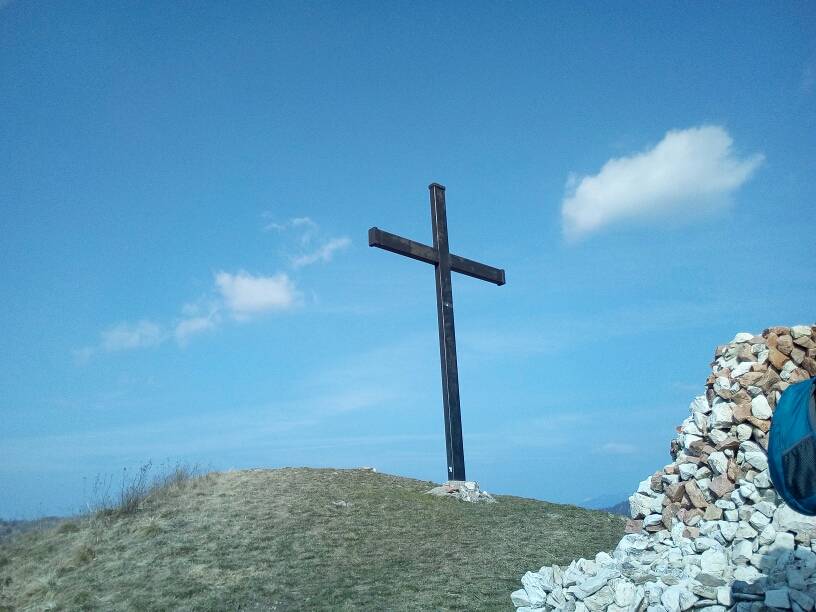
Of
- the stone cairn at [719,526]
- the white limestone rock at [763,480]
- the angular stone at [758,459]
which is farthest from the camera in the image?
the angular stone at [758,459]

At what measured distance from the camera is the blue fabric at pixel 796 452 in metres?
3.29

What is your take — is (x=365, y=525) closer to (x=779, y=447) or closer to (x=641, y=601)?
(x=641, y=601)

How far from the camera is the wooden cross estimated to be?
13336 millimetres

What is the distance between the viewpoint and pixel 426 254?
13.9m

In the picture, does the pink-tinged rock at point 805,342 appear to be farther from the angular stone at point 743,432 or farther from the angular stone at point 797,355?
the angular stone at point 743,432

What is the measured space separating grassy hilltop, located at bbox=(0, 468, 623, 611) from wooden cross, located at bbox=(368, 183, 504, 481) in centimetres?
112

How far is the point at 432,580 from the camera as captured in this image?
8398 mm

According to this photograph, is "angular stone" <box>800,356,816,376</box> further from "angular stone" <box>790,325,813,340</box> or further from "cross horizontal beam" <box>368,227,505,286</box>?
"cross horizontal beam" <box>368,227,505,286</box>

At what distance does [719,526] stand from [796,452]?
4.18m

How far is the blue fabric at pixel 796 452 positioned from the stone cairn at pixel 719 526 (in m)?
2.96

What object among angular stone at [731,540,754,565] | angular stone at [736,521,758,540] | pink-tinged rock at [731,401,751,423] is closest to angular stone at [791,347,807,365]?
pink-tinged rock at [731,401,751,423]

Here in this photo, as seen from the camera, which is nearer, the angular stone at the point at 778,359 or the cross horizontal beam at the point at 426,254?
the angular stone at the point at 778,359

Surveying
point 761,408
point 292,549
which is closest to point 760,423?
point 761,408

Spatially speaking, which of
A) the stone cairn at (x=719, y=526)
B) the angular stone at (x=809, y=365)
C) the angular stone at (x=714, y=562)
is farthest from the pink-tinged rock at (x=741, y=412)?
the angular stone at (x=714, y=562)
